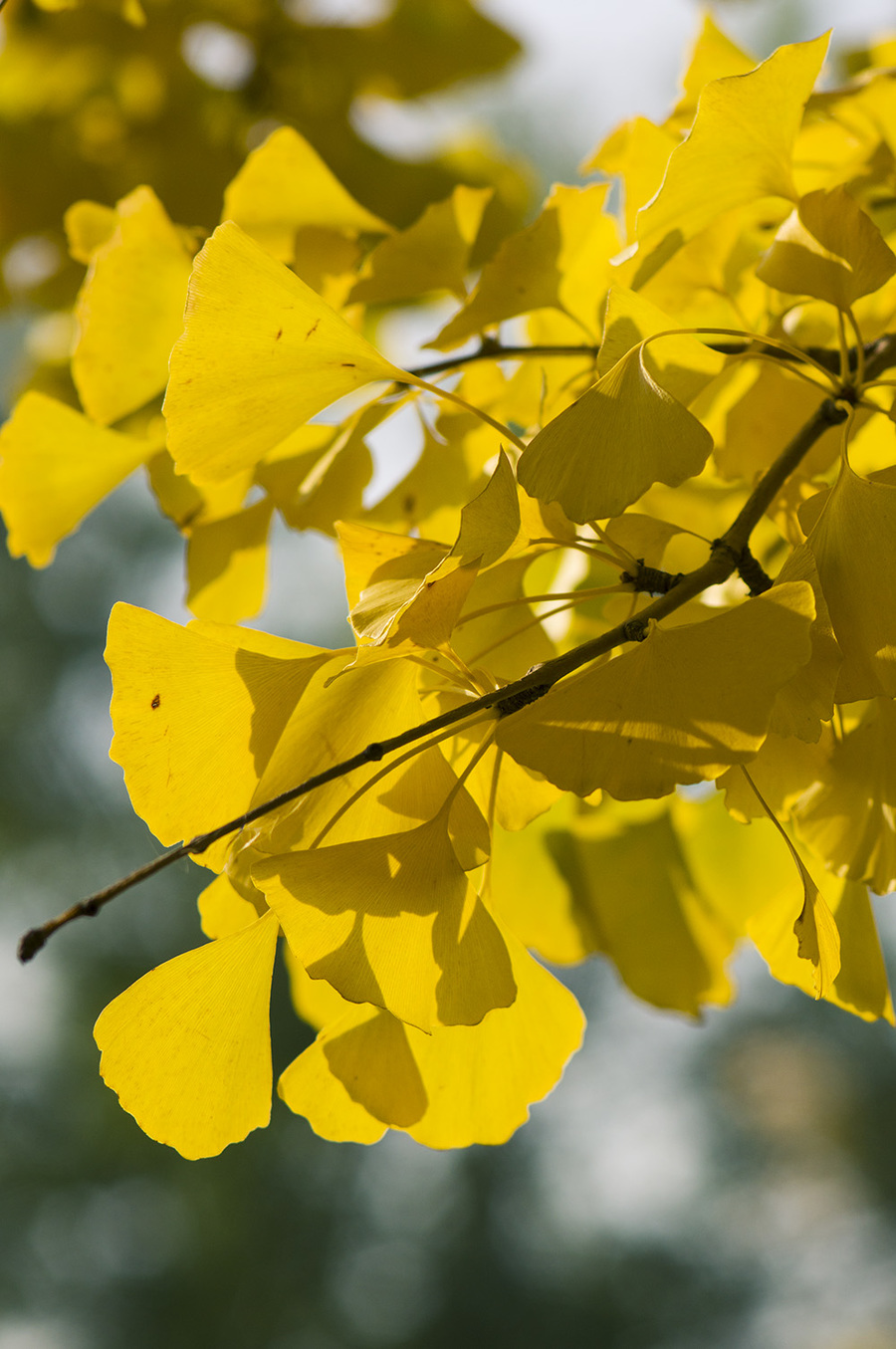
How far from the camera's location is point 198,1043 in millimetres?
272

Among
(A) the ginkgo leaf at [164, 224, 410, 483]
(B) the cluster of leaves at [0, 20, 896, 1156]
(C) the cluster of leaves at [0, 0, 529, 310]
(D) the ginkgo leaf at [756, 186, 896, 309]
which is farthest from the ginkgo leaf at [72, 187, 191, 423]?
(C) the cluster of leaves at [0, 0, 529, 310]

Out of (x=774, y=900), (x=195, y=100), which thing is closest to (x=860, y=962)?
(x=774, y=900)

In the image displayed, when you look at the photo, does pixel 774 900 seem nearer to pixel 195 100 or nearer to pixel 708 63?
pixel 708 63

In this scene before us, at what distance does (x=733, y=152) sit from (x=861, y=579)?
13cm

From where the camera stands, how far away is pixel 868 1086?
176 inches

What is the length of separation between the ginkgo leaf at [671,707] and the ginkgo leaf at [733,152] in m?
0.12

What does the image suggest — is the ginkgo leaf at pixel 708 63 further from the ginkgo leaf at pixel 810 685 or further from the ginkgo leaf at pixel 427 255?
the ginkgo leaf at pixel 810 685

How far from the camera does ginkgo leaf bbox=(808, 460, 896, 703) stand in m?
0.22

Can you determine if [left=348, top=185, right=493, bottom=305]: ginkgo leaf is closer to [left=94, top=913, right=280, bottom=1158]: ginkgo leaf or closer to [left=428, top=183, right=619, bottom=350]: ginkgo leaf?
[left=428, top=183, right=619, bottom=350]: ginkgo leaf

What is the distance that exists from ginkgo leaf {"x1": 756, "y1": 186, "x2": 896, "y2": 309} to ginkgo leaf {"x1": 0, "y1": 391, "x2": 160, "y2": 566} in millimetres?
239

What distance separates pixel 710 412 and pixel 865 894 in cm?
17

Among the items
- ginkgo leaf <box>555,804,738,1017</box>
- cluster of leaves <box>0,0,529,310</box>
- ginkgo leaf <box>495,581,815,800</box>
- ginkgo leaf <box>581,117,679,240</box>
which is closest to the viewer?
ginkgo leaf <box>495,581,815,800</box>

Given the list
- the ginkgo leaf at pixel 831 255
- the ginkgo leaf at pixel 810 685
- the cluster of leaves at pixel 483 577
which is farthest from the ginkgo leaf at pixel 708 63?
the ginkgo leaf at pixel 810 685

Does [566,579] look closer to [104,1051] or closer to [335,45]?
[104,1051]
